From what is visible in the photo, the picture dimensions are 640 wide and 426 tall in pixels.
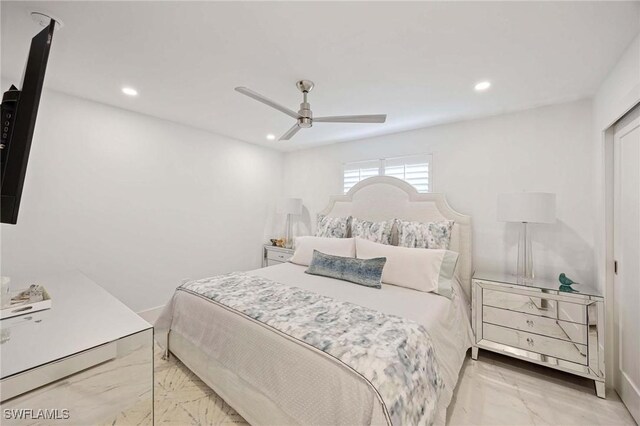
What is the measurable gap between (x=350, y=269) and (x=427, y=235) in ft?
3.13

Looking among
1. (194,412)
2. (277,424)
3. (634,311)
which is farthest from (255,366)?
(634,311)

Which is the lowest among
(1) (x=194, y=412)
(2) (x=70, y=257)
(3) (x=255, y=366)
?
(1) (x=194, y=412)

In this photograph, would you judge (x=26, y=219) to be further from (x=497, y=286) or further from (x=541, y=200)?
(x=541, y=200)

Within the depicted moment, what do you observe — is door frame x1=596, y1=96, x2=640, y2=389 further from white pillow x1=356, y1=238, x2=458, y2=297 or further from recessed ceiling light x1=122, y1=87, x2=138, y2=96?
recessed ceiling light x1=122, y1=87, x2=138, y2=96

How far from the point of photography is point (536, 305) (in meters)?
2.18

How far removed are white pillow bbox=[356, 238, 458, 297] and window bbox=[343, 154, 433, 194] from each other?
3.69ft

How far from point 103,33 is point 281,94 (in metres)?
1.29

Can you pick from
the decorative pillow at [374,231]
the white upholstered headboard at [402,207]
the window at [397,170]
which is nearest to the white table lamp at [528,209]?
the white upholstered headboard at [402,207]

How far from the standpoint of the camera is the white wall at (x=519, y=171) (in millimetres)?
2422

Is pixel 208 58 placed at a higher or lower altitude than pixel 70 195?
higher

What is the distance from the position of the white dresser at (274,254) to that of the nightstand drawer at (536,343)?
2614mm

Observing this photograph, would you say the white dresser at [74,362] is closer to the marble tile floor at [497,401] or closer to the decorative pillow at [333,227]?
the marble tile floor at [497,401]

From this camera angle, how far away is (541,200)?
7.26 ft

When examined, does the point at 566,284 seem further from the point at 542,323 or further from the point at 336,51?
the point at 336,51
